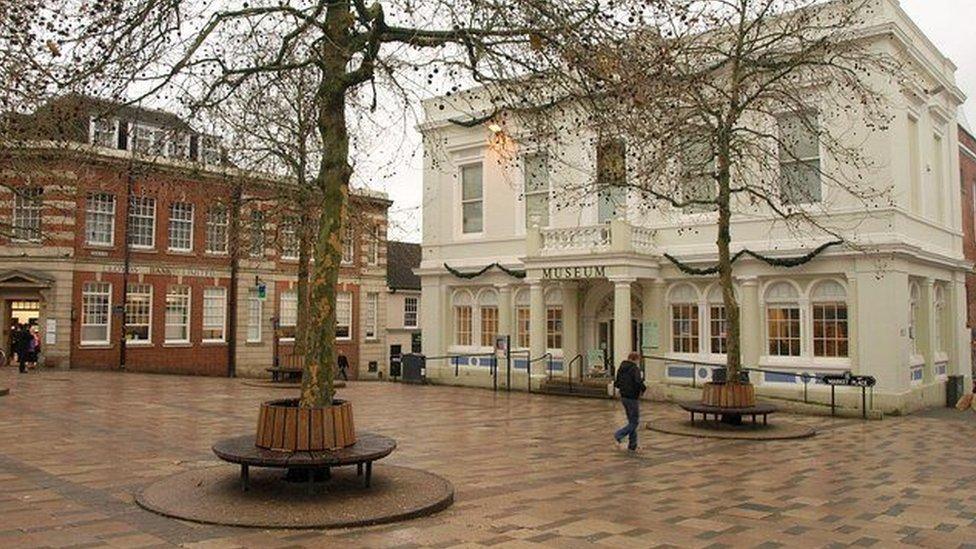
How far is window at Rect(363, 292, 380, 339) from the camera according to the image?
43.6 m

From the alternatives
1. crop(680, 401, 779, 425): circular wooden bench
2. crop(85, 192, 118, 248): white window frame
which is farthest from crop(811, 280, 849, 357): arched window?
crop(85, 192, 118, 248): white window frame

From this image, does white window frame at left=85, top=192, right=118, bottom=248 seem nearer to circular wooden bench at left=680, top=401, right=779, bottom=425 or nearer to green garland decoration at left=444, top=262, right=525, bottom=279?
green garland decoration at left=444, top=262, right=525, bottom=279

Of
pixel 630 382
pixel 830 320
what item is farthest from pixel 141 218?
pixel 630 382

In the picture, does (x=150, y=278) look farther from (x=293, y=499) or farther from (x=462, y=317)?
(x=293, y=499)

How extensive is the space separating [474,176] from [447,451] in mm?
15425

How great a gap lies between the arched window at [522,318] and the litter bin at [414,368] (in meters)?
3.52

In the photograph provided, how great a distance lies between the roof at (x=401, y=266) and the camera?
1873 inches

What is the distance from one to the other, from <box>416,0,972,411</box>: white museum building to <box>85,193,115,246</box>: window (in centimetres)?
1410

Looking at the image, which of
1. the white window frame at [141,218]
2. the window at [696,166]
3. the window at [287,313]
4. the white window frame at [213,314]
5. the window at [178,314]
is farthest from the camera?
the window at [287,313]

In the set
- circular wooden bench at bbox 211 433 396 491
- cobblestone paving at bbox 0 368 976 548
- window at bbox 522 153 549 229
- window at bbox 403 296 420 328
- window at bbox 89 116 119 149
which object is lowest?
cobblestone paving at bbox 0 368 976 548

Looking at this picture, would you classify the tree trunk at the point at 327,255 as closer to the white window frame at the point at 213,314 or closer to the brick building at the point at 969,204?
the brick building at the point at 969,204

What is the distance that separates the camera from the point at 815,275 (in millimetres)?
19484

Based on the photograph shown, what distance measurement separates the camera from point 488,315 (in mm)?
26250

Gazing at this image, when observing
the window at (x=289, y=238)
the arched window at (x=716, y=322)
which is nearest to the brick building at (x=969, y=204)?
the arched window at (x=716, y=322)
